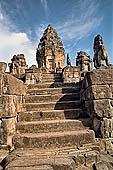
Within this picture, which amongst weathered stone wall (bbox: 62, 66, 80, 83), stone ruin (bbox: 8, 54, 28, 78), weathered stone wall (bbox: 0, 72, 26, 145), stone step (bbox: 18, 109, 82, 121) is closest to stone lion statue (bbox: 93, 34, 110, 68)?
weathered stone wall (bbox: 62, 66, 80, 83)

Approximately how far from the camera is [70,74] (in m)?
7.60

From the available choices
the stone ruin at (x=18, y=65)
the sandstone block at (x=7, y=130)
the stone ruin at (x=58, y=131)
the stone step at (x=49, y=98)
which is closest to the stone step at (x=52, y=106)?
the stone ruin at (x=58, y=131)

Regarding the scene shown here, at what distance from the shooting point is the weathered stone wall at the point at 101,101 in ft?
9.80

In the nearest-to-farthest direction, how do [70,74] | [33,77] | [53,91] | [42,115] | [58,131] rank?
[58,131] < [42,115] < [53,91] < [33,77] < [70,74]

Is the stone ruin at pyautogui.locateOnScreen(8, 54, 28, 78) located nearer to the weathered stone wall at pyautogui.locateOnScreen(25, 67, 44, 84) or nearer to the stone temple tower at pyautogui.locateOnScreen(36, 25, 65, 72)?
the stone temple tower at pyautogui.locateOnScreen(36, 25, 65, 72)

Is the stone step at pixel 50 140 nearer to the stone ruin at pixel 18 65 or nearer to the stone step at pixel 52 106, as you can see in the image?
the stone step at pixel 52 106

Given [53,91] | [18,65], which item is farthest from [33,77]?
[18,65]

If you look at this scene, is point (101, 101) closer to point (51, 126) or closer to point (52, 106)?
point (51, 126)

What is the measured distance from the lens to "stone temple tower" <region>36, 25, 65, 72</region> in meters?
20.1

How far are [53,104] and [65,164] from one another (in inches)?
84.4

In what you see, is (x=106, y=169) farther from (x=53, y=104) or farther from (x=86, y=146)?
(x=53, y=104)

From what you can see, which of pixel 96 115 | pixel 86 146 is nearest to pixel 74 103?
pixel 96 115

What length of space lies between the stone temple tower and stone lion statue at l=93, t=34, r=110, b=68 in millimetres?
12776

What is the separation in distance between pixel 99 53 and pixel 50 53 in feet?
48.7
